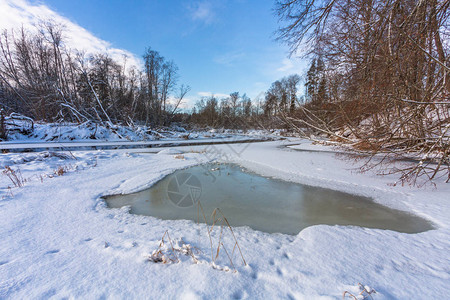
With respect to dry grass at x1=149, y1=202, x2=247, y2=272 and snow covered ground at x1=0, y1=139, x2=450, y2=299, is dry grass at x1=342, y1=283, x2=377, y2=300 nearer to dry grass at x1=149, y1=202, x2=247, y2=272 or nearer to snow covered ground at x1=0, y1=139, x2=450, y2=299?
snow covered ground at x1=0, y1=139, x2=450, y2=299

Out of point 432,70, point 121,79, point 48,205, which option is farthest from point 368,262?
point 121,79

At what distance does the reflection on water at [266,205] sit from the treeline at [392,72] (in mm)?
1371

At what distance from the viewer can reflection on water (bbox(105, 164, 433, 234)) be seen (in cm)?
253

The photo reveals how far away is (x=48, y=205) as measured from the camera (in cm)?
278

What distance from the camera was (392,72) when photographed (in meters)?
3.61

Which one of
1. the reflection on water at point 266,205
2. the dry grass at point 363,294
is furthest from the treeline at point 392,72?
the dry grass at point 363,294

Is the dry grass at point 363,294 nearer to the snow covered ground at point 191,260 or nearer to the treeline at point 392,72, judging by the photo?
the snow covered ground at point 191,260

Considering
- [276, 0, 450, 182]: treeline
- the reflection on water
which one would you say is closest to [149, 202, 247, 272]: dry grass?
the reflection on water

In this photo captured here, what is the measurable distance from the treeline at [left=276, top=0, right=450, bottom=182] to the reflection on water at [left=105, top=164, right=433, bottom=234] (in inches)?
54.0

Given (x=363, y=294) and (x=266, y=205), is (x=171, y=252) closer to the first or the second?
(x=363, y=294)

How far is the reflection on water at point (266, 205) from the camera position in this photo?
99.6 inches

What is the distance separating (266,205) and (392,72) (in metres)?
3.94

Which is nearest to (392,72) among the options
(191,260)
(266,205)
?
(266,205)

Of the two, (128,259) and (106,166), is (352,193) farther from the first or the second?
(106,166)
